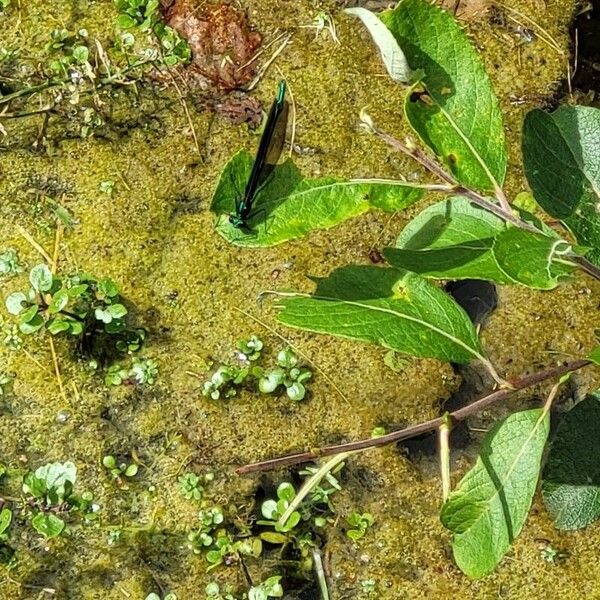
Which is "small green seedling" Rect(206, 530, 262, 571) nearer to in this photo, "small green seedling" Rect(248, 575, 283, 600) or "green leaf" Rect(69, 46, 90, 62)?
"small green seedling" Rect(248, 575, 283, 600)

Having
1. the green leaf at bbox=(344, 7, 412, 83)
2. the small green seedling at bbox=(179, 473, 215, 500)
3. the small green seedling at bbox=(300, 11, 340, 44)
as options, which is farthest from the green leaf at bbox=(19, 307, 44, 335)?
the green leaf at bbox=(344, 7, 412, 83)

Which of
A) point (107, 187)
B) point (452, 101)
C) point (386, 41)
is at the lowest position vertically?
point (107, 187)

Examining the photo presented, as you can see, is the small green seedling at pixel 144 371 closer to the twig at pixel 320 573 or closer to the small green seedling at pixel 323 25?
the twig at pixel 320 573

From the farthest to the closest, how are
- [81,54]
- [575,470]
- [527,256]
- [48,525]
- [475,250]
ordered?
[81,54]
[48,525]
[575,470]
[475,250]
[527,256]

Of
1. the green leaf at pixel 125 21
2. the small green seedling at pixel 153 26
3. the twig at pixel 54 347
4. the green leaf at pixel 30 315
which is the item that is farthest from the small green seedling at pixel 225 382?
the green leaf at pixel 125 21

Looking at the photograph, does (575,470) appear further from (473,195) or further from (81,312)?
(81,312)

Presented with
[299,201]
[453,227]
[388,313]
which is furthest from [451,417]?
[299,201]
